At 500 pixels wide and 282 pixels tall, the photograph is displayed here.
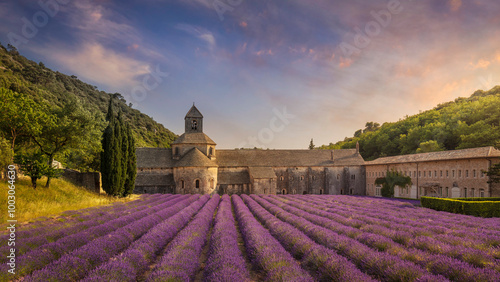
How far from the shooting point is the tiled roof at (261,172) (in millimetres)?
38434

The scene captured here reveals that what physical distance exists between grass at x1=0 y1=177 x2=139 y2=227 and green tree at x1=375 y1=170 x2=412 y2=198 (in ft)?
115

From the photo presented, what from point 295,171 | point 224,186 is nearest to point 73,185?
point 224,186

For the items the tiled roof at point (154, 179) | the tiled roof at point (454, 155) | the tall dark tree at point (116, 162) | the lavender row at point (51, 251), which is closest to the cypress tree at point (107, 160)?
the tall dark tree at point (116, 162)

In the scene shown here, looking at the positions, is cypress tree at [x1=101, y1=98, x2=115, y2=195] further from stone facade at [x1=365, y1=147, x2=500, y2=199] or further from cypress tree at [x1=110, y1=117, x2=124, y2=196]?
stone facade at [x1=365, y1=147, x2=500, y2=199]

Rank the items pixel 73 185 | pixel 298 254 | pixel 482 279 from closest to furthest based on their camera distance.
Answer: pixel 482 279
pixel 298 254
pixel 73 185

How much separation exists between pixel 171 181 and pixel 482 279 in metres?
36.2

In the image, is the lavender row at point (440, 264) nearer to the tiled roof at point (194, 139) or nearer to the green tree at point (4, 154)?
the green tree at point (4, 154)

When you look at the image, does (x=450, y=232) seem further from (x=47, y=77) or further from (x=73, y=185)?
(x=47, y=77)

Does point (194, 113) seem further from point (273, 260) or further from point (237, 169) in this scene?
point (273, 260)

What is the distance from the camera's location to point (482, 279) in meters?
4.97

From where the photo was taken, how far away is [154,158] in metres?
39.6

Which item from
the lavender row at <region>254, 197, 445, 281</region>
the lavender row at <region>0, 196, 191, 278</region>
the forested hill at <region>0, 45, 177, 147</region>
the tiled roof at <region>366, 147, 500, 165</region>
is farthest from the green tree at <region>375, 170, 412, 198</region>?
the forested hill at <region>0, 45, 177, 147</region>

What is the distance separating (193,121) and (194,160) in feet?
29.3

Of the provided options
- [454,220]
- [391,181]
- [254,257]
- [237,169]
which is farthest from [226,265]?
[391,181]
